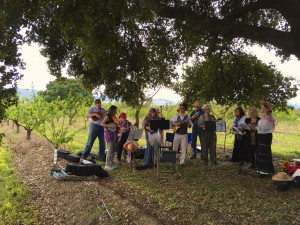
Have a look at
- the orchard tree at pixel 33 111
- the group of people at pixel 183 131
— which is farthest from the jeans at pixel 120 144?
the orchard tree at pixel 33 111

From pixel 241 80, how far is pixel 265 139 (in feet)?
13.7

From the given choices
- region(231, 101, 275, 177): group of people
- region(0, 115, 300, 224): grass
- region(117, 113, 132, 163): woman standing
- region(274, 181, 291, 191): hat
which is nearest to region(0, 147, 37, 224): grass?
region(0, 115, 300, 224): grass

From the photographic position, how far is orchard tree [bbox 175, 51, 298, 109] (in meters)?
11.1

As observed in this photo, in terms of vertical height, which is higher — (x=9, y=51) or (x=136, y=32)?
(x=136, y=32)

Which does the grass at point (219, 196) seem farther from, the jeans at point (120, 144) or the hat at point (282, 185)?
the jeans at point (120, 144)

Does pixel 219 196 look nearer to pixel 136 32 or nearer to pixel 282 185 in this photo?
pixel 282 185

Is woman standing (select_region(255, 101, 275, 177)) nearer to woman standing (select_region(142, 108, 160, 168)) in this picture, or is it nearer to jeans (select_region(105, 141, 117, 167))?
woman standing (select_region(142, 108, 160, 168))

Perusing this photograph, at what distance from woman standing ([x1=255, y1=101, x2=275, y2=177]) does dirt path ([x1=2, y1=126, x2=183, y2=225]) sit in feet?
11.3

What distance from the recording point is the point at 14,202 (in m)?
7.64

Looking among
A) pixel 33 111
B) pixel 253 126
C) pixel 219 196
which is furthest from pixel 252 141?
pixel 33 111

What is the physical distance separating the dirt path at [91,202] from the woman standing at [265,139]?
3456mm

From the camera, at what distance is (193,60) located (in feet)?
40.7

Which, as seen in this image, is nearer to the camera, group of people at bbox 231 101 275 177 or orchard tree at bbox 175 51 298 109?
group of people at bbox 231 101 275 177

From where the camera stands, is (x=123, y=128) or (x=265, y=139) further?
(x=123, y=128)
